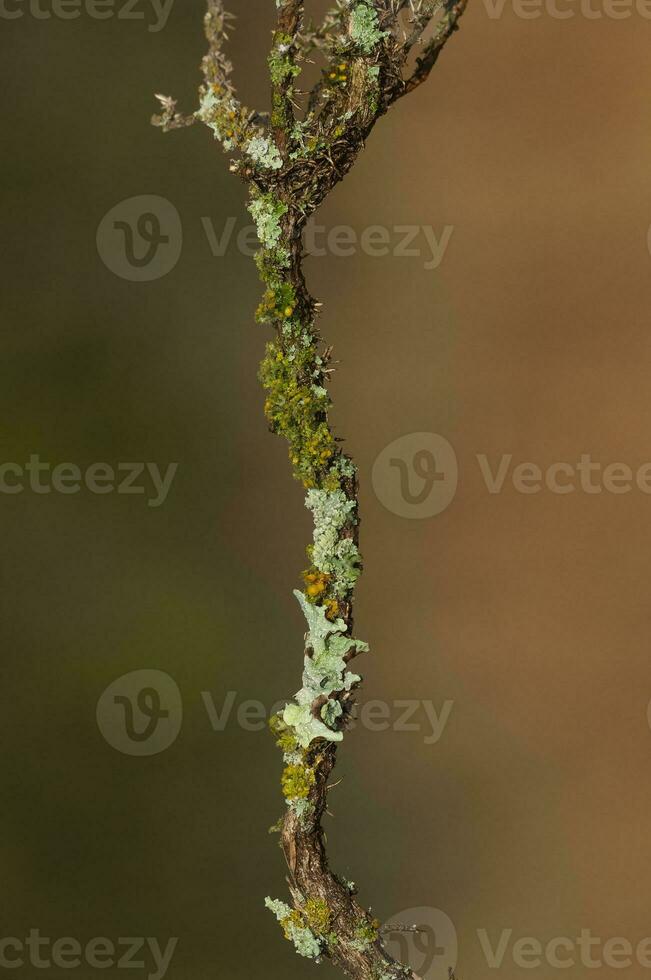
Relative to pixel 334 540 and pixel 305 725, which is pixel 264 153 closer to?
pixel 334 540

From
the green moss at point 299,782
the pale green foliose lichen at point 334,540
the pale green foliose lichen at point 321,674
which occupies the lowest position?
the green moss at point 299,782

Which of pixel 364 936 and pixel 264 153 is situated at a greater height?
pixel 264 153

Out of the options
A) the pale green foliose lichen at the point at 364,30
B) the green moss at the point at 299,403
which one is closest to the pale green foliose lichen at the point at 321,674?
the green moss at the point at 299,403

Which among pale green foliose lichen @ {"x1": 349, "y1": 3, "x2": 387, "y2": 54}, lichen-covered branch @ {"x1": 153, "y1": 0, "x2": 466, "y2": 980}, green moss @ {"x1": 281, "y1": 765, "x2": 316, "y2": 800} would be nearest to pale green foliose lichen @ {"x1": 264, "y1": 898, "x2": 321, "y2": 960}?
lichen-covered branch @ {"x1": 153, "y1": 0, "x2": 466, "y2": 980}

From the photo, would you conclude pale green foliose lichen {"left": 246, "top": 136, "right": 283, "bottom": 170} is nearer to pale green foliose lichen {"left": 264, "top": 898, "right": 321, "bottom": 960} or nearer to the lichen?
the lichen

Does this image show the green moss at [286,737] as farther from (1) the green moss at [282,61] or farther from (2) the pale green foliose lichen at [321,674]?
(1) the green moss at [282,61]

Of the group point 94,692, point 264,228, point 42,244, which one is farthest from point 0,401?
point 264,228

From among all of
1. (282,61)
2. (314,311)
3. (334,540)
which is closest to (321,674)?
(334,540)
